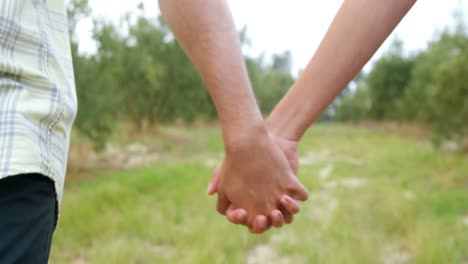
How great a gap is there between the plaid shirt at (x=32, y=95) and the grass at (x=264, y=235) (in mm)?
2320

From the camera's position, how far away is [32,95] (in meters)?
0.54

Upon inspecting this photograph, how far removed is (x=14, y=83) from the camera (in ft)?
1.70

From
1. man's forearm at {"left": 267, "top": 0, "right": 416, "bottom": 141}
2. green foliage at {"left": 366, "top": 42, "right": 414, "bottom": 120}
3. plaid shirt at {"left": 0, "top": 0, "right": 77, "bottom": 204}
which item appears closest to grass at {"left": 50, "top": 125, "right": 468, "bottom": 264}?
man's forearm at {"left": 267, "top": 0, "right": 416, "bottom": 141}

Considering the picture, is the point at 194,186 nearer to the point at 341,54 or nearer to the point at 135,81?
the point at 341,54

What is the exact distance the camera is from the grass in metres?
2.95

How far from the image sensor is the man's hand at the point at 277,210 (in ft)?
2.86

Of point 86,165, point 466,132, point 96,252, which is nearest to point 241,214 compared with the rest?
point 96,252

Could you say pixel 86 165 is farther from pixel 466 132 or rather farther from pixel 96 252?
pixel 466 132

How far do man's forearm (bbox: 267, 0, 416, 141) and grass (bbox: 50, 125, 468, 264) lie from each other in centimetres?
207

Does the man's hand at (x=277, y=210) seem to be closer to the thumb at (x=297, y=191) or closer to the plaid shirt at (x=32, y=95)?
the thumb at (x=297, y=191)

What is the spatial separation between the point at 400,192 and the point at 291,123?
4437 millimetres

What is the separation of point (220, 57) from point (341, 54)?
232 millimetres

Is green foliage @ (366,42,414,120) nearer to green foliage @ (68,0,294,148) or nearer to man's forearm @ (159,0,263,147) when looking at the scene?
green foliage @ (68,0,294,148)

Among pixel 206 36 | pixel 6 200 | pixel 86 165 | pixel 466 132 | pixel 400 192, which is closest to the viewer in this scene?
pixel 6 200
